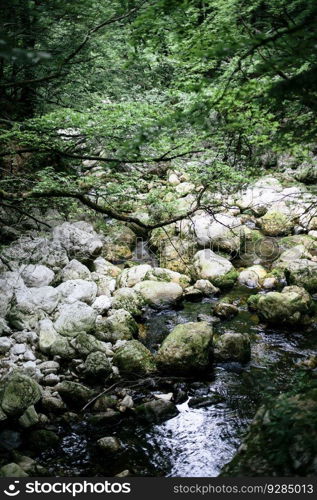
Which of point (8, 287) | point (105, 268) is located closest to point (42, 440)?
point (8, 287)

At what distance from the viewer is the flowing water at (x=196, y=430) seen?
489cm

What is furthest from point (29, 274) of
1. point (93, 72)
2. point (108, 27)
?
point (108, 27)

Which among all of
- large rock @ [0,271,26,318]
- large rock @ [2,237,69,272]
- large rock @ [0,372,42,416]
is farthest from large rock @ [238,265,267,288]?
large rock @ [0,372,42,416]

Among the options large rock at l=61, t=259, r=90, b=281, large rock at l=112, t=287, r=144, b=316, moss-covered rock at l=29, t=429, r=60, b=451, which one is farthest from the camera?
large rock at l=61, t=259, r=90, b=281

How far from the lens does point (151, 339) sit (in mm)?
8594

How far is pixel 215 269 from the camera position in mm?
11375

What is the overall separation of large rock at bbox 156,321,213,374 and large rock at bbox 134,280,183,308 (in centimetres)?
299

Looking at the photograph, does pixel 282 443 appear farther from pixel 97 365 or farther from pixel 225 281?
pixel 225 281

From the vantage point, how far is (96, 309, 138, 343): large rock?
8.17 meters

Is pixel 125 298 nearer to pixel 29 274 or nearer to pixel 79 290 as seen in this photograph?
pixel 79 290

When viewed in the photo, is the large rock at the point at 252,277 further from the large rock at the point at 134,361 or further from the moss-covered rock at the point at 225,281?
the large rock at the point at 134,361

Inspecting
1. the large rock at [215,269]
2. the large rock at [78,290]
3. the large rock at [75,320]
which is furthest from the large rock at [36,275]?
the large rock at [215,269]

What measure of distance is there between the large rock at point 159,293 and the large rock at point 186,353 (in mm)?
2985

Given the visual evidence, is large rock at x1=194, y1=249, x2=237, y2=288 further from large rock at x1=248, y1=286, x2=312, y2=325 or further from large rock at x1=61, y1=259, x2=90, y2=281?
large rock at x1=61, y1=259, x2=90, y2=281
